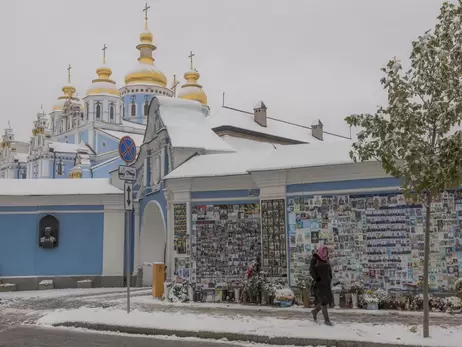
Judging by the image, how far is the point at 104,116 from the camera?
197 ft

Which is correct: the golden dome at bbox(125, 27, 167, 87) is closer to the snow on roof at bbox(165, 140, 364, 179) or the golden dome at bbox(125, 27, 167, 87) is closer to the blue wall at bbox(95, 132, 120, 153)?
the blue wall at bbox(95, 132, 120, 153)

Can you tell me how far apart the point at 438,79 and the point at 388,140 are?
4.02 ft

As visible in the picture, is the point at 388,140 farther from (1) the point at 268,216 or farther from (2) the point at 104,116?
(2) the point at 104,116

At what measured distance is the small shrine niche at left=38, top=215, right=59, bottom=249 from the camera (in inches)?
815

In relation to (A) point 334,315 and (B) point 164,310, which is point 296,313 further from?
(B) point 164,310

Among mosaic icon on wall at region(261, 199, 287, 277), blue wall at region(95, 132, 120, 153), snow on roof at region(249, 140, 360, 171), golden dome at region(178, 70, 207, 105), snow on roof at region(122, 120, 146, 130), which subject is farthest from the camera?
snow on roof at region(122, 120, 146, 130)

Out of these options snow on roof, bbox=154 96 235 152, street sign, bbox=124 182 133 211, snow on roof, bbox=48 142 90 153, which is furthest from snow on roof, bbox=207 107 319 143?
street sign, bbox=124 182 133 211

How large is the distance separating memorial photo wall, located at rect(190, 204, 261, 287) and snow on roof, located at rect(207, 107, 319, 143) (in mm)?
28973

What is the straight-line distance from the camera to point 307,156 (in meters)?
14.4

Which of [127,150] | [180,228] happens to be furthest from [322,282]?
[180,228]

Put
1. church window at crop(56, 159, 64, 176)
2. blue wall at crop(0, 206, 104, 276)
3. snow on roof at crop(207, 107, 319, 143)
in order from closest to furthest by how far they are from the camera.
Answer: blue wall at crop(0, 206, 104, 276), snow on roof at crop(207, 107, 319, 143), church window at crop(56, 159, 64, 176)

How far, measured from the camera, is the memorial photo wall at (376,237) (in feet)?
40.9

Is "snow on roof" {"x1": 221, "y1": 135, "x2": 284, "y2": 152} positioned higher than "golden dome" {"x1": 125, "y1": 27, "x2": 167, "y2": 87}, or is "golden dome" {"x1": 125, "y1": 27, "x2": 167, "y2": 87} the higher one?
"golden dome" {"x1": 125, "y1": 27, "x2": 167, "y2": 87}

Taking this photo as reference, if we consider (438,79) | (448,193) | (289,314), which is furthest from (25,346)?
(448,193)
